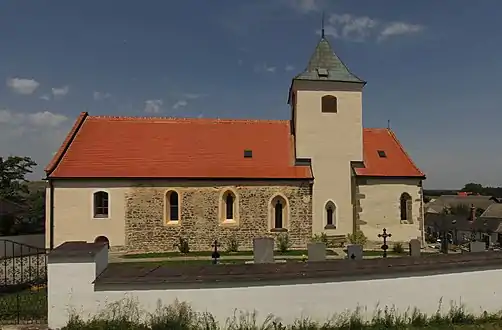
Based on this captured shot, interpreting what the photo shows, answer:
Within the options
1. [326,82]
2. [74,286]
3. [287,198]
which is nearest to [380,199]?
[287,198]

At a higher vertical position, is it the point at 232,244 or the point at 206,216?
the point at 206,216

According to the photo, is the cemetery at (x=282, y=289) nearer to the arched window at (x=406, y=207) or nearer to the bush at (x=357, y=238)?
the bush at (x=357, y=238)

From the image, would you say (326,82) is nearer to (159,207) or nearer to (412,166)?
(412,166)

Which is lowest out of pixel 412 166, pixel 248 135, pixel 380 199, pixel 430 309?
pixel 430 309

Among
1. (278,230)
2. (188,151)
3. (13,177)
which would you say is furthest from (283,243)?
(13,177)

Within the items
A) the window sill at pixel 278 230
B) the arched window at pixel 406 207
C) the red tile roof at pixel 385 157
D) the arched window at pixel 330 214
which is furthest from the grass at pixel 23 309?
the arched window at pixel 406 207

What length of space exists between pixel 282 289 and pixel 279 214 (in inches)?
578

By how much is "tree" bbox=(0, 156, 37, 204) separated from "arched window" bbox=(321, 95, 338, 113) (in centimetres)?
2811

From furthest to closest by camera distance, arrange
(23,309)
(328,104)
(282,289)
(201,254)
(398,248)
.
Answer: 1. (328,104)
2. (398,248)
3. (201,254)
4. (23,309)
5. (282,289)

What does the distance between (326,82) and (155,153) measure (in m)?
11.0

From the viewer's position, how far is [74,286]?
8.27 metres

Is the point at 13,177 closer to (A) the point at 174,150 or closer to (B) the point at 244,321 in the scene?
(A) the point at 174,150

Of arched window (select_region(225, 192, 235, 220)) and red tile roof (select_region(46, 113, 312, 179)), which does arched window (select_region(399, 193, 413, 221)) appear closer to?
red tile roof (select_region(46, 113, 312, 179))

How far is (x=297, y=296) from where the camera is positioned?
889cm
